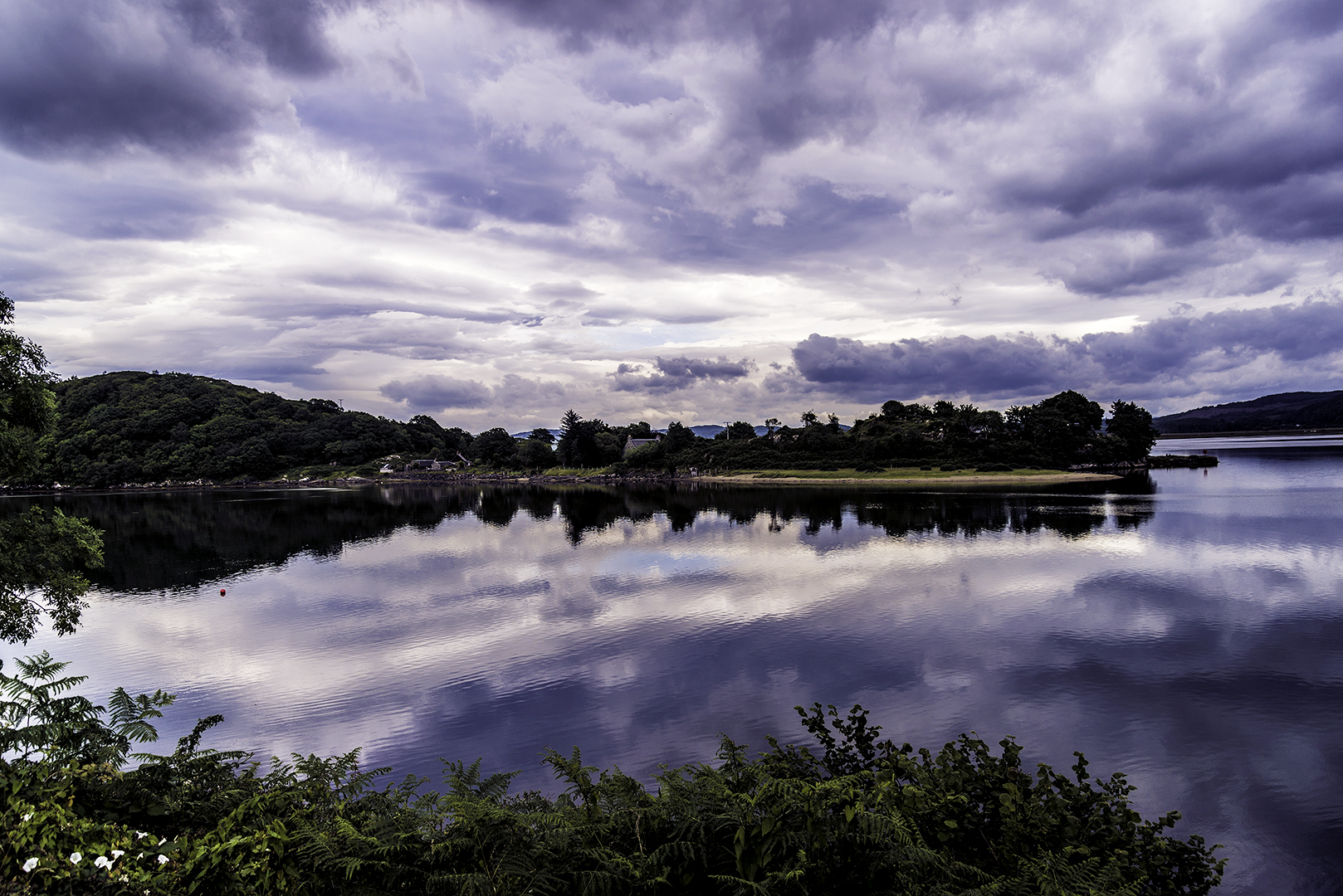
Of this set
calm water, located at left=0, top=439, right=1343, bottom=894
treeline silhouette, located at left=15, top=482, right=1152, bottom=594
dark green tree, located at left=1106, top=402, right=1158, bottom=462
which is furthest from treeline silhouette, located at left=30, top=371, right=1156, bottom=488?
calm water, located at left=0, top=439, right=1343, bottom=894

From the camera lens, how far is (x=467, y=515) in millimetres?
67375

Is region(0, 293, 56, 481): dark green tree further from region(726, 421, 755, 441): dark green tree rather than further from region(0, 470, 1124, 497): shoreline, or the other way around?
region(726, 421, 755, 441): dark green tree

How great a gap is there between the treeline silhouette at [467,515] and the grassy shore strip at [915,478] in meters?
11.9

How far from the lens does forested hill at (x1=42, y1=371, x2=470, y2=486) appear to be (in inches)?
5522

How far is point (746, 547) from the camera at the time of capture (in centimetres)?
3872

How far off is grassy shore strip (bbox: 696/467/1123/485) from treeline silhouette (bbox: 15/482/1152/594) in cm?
1194

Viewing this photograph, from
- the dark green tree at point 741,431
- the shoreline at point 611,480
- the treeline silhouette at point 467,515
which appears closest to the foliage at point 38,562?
the treeline silhouette at point 467,515

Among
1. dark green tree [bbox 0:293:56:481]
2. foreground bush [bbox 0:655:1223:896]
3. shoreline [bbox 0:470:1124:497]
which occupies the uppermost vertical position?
dark green tree [bbox 0:293:56:481]

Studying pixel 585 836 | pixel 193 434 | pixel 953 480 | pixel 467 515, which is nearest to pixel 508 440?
pixel 193 434

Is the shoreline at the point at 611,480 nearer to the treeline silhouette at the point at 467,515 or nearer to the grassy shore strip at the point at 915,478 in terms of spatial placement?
the grassy shore strip at the point at 915,478

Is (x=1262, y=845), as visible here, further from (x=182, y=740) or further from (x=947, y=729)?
(x=182, y=740)

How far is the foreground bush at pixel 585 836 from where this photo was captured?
181 inches

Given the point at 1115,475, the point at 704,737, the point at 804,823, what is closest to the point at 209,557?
the point at 704,737

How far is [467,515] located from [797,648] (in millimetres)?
54848
